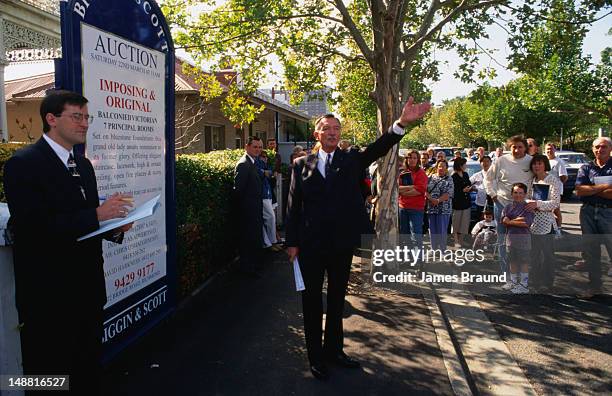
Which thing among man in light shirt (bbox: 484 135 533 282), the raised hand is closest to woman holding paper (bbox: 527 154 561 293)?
man in light shirt (bbox: 484 135 533 282)

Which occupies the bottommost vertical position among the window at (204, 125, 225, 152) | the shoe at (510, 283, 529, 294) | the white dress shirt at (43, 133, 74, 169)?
the shoe at (510, 283, 529, 294)

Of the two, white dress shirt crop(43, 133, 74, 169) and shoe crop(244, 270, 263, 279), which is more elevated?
white dress shirt crop(43, 133, 74, 169)

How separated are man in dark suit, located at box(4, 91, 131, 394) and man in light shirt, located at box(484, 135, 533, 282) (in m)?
5.64

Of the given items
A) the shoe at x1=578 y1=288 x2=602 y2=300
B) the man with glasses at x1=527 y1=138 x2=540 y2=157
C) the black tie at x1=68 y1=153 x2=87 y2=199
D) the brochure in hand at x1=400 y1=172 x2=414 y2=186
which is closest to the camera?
the black tie at x1=68 y1=153 x2=87 y2=199

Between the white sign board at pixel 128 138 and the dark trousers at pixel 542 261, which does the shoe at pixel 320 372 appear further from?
the dark trousers at pixel 542 261

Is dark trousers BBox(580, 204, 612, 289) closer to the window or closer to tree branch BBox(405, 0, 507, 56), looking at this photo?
tree branch BBox(405, 0, 507, 56)

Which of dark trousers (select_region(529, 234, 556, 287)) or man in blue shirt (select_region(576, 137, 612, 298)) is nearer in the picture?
man in blue shirt (select_region(576, 137, 612, 298))

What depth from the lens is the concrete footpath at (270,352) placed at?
12.6ft

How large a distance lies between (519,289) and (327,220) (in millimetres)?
3744

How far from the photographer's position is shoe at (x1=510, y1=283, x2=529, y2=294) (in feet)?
21.0

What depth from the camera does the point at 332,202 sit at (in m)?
4.00

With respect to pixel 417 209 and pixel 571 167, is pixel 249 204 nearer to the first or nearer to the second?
pixel 417 209

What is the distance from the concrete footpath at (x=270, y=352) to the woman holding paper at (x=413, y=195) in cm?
179

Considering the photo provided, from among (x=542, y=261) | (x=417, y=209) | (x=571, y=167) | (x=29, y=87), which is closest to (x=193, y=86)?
(x=29, y=87)
